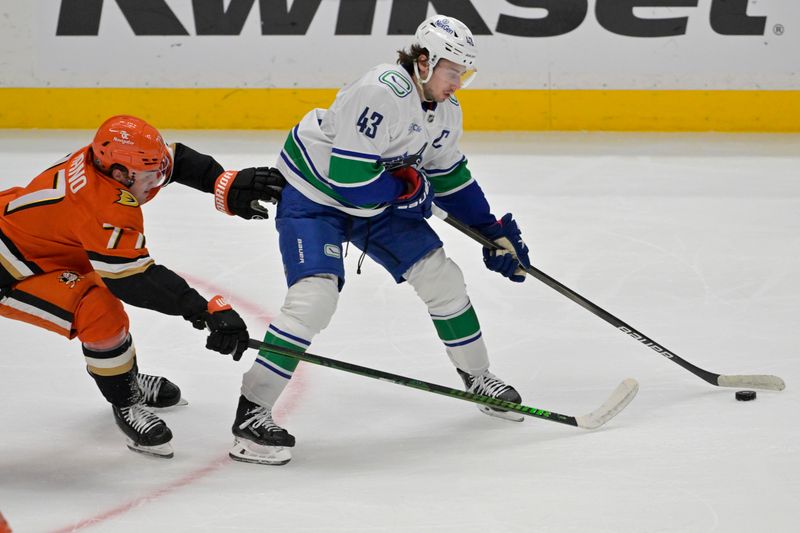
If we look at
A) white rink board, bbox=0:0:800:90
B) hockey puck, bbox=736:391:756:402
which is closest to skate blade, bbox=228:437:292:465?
hockey puck, bbox=736:391:756:402

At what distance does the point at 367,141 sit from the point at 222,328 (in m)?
0.62

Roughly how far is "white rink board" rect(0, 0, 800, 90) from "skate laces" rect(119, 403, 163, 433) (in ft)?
15.6

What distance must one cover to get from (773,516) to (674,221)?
2991 mm

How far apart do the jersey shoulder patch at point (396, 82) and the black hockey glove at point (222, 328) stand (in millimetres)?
705

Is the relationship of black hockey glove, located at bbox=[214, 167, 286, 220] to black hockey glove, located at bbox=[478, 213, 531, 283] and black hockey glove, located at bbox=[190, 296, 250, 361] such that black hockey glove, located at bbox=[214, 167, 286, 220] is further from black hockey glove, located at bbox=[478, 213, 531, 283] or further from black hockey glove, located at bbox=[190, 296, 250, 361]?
black hockey glove, located at bbox=[478, 213, 531, 283]

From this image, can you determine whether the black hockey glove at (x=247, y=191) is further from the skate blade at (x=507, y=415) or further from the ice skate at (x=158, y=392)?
the skate blade at (x=507, y=415)

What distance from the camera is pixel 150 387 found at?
3.14 meters

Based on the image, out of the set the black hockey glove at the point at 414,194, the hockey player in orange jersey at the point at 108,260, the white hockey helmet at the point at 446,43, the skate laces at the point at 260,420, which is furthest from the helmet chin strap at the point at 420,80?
the skate laces at the point at 260,420

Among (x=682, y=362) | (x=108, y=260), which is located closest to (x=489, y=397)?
(x=682, y=362)

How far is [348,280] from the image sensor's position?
452 cm

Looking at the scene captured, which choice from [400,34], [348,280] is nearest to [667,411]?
[348,280]

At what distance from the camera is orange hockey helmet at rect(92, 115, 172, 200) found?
2.68 meters

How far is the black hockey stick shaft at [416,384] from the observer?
9.04 ft

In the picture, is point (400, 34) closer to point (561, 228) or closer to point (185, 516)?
point (561, 228)
